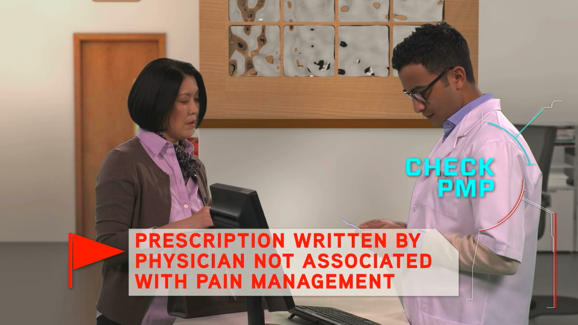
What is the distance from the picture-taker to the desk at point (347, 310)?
149 centimetres

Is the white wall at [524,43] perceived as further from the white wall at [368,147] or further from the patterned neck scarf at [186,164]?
the patterned neck scarf at [186,164]

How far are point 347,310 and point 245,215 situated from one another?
0.65 meters

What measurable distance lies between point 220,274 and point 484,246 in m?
0.70

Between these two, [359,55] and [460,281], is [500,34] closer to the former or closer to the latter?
[359,55]

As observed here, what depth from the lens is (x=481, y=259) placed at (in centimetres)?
118

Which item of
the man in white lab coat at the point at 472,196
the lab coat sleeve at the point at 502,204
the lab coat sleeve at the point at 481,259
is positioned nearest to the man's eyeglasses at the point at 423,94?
the man in white lab coat at the point at 472,196

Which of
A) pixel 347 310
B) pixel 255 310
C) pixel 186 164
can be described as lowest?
pixel 347 310

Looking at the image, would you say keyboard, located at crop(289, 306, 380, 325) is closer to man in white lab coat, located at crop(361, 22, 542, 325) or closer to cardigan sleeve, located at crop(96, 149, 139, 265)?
man in white lab coat, located at crop(361, 22, 542, 325)

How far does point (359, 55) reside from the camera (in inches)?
95.7

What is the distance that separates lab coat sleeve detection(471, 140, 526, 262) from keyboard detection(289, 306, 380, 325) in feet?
1.34

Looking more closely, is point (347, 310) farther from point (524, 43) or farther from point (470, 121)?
point (524, 43)

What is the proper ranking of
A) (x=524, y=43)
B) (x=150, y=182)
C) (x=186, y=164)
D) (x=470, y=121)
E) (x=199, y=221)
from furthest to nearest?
(x=524, y=43) → (x=186, y=164) → (x=150, y=182) → (x=199, y=221) → (x=470, y=121)

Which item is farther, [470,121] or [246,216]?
[470,121]

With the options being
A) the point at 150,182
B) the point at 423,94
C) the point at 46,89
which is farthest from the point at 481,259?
the point at 46,89
